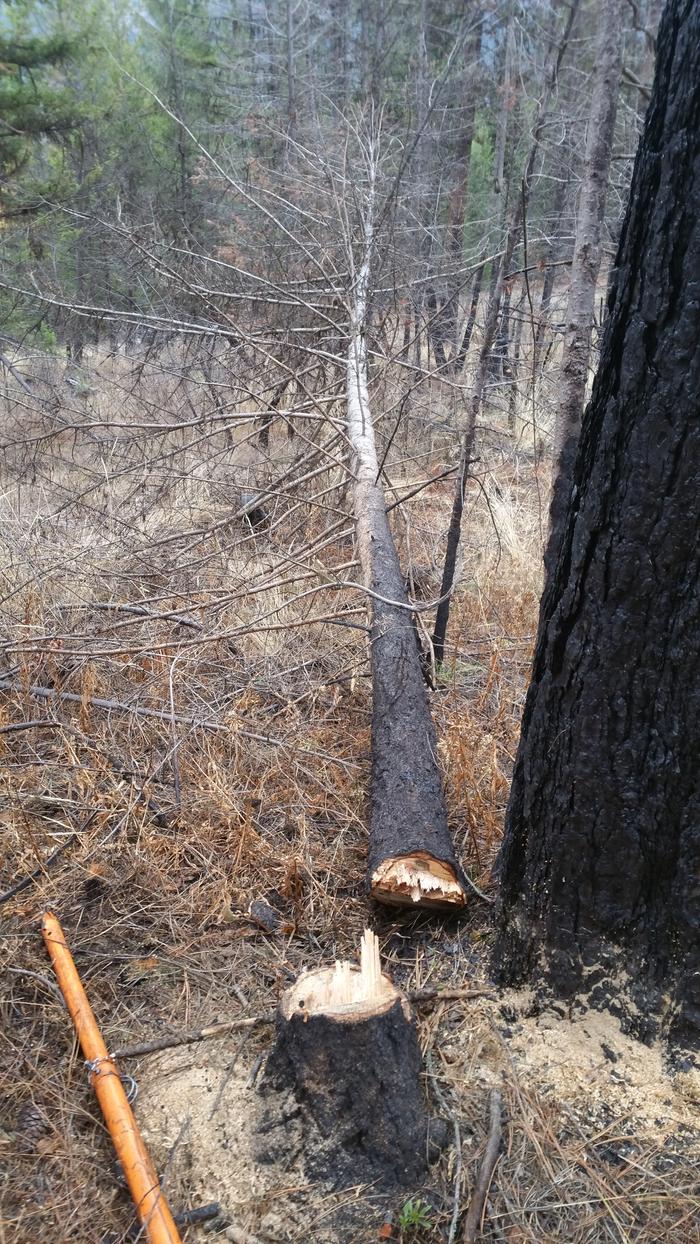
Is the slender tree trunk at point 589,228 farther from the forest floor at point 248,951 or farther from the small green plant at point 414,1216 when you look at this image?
the small green plant at point 414,1216

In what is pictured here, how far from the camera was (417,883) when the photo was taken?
214cm

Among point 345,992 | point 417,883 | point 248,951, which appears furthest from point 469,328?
point 345,992

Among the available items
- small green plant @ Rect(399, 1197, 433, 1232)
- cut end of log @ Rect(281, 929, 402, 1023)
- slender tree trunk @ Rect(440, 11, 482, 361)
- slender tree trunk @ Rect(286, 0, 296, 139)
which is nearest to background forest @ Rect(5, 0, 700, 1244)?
small green plant @ Rect(399, 1197, 433, 1232)

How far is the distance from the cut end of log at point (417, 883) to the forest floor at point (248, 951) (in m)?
0.09

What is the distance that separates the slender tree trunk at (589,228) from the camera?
3092mm

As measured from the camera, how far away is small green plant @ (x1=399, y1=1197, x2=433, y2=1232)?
1382mm

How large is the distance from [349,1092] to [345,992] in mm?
188

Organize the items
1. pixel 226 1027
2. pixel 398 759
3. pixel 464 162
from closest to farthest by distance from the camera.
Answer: pixel 226 1027 < pixel 398 759 < pixel 464 162

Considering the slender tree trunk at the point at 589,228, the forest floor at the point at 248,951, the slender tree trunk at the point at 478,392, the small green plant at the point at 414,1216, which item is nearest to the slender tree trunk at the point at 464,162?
the slender tree trunk at the point at 478,392

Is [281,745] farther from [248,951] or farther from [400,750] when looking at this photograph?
[248,951]

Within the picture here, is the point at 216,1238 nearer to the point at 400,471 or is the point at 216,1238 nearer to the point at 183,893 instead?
the point at 183,893

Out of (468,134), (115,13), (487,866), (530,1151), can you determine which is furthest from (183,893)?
(115,13)

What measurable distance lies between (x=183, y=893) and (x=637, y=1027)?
1374 millimetres

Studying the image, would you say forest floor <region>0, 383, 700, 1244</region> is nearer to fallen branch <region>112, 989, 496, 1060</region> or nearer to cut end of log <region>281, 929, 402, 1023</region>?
fallen branch <region>112, 989, 496, 1060</region>
